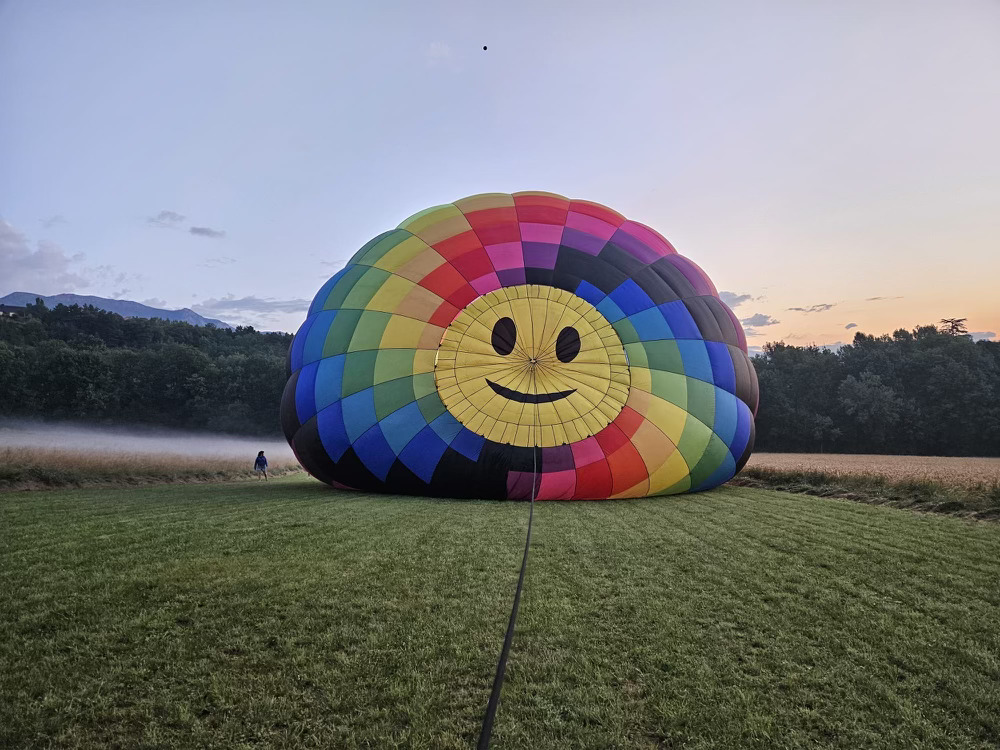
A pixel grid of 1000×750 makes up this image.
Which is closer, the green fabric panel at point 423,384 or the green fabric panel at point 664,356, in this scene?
the green fabric panel at point 423,384

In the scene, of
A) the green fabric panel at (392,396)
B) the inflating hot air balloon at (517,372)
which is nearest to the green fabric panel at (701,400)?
the inflating hot air balloon at (517,372)

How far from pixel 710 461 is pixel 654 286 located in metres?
2.80

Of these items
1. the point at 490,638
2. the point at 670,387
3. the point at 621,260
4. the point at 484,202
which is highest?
the point at 484,202

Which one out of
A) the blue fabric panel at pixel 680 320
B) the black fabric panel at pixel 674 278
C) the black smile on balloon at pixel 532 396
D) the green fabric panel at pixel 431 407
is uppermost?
the black fabric panel at pixel 674 278

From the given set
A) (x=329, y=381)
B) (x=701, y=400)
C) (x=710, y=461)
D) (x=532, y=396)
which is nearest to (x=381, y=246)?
(x=329, y=381)

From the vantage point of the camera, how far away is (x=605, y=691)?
2.29m

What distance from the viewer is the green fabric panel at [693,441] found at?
794 centimetres

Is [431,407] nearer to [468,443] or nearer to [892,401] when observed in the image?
[468,443]

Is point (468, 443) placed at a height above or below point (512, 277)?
below

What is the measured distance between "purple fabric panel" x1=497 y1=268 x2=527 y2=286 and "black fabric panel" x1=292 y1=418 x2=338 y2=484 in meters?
3.53

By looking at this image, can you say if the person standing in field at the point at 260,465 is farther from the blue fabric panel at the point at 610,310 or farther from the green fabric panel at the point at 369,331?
the blue fabric panel at the point at 610,310

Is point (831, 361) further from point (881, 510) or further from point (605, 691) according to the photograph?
point (605, 691)

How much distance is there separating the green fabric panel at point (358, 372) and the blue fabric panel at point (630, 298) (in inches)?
145

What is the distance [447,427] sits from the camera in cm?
761
